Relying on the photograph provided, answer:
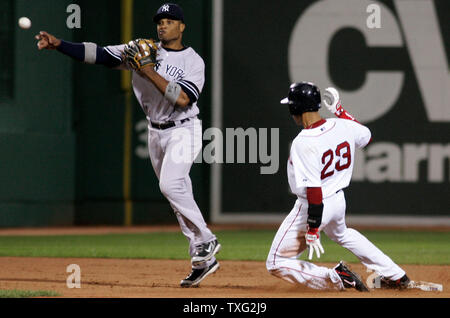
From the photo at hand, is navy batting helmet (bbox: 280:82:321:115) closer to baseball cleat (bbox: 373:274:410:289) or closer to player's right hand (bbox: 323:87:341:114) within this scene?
player's right hand (bbox: 323:87:341:114)

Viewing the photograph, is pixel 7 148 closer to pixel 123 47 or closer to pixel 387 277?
pixel 123 47

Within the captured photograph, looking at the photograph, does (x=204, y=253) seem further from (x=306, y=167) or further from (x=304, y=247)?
(x=306, y=167)

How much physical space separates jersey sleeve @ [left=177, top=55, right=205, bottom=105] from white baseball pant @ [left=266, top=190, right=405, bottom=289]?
1108 millimetres

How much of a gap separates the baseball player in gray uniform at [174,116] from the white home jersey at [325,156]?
898mm

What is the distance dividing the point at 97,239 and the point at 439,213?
5.17m

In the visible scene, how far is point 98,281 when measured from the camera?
253 inches

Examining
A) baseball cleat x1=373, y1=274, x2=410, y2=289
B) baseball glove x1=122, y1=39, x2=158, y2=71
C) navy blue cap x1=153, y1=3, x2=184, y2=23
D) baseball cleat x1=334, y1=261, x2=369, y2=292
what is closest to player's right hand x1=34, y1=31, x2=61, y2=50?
baseball glove x1=122, y1=39, x2=158, y2=71

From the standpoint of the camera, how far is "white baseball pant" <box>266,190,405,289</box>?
5.58 m

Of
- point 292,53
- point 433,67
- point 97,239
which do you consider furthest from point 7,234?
point 433,67

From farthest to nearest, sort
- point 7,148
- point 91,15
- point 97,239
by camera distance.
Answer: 1. point 91,15
2. point 7,148
3. point 97,239

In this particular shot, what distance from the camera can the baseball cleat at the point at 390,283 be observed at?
5754 millimetres

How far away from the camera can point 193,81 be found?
20.0ft

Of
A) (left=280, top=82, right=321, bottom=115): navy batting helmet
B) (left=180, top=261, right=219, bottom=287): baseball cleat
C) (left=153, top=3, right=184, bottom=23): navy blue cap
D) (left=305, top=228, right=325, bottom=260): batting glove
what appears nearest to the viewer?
(left=305, top=228, right=325, bottom=260): batting glove

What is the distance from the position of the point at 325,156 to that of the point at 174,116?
1311 mm
